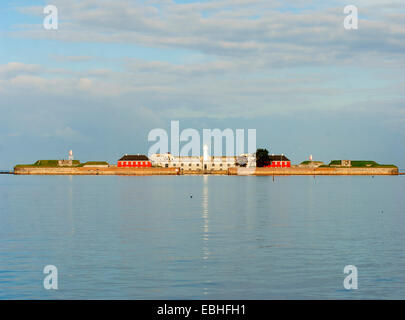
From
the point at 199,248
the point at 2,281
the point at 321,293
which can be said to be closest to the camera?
the point at 321,293

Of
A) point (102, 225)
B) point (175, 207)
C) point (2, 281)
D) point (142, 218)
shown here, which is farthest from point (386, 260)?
point (175, 207)

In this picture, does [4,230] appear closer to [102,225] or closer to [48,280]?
[102,225]

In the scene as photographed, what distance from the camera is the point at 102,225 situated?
46281 millimetres

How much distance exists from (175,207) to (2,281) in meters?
42.3

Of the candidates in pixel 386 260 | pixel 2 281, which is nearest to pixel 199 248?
pixel 386 260

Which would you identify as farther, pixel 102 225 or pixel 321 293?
pixel 102 225

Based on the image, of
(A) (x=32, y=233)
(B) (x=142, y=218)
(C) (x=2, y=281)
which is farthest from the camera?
(B) (x=142, y=218)

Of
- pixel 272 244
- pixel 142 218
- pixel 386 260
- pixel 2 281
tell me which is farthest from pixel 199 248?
pixel 142 218

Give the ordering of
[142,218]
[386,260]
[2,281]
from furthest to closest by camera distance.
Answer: [142,218], [386,260], [2,281]
